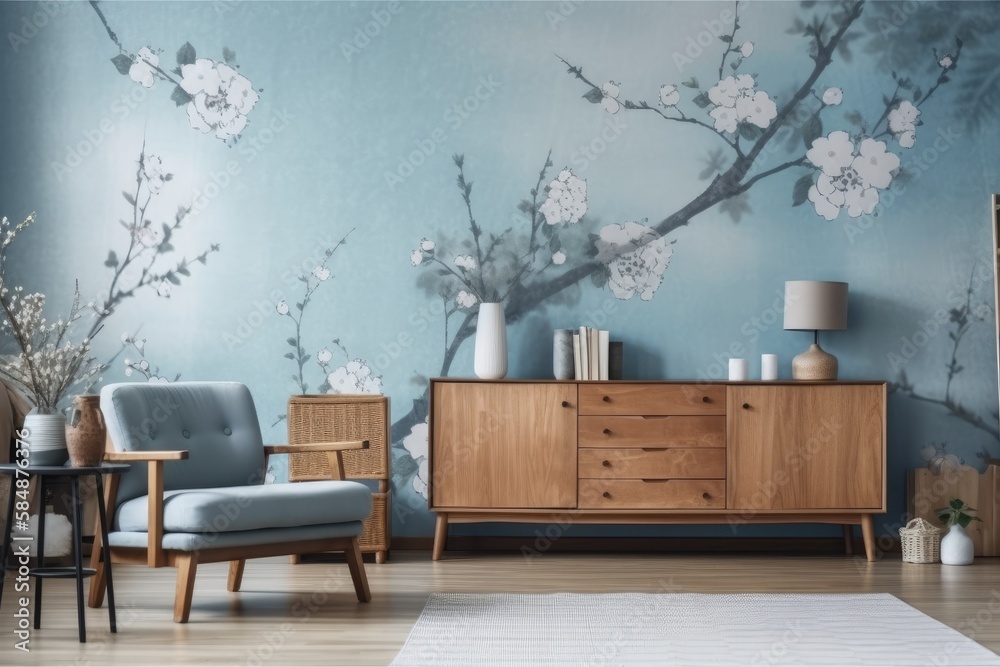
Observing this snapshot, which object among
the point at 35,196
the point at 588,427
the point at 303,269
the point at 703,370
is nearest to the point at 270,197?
the point at 303,269

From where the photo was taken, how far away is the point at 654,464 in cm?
423

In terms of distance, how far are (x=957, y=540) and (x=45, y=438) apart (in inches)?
140

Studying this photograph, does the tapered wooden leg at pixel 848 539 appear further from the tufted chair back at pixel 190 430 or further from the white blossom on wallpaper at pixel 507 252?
the tufted chair back at pixel 190 430

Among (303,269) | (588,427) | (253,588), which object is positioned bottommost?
(253,588)

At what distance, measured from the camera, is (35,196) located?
466 centimetres

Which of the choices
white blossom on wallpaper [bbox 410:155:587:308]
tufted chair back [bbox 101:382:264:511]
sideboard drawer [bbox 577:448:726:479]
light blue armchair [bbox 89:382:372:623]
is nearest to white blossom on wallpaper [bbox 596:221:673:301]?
white blossom on wallpaper [bbox 410:155:587:308]

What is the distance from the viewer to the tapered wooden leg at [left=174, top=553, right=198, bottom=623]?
2969 millimetres

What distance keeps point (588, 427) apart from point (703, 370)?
71 cm

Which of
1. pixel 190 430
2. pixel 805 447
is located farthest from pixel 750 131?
pixel 190 430

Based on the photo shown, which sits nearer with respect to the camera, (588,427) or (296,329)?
(588,427)

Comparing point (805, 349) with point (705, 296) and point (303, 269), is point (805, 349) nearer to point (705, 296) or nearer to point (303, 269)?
point (705, 296)

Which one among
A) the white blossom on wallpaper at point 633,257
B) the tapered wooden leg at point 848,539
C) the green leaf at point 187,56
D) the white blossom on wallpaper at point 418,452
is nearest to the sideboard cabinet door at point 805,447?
the tapered wooden leg at point 848,539

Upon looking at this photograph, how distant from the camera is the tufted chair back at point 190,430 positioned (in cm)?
325

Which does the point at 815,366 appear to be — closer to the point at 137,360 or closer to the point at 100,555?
the point at 100,555
